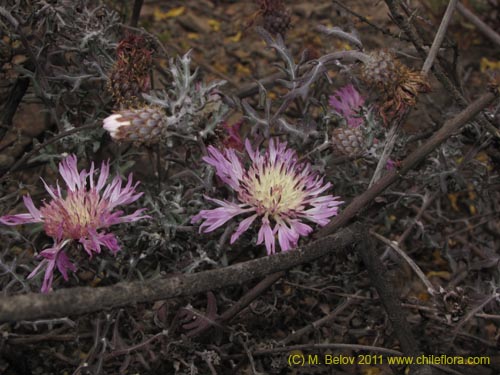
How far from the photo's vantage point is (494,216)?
251 centimetres

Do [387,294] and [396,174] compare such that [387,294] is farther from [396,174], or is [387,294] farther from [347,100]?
[347,100]

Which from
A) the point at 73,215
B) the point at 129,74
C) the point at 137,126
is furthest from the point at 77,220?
the point at 129,74

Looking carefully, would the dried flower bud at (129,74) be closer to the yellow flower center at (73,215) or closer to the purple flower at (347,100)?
the yellow flower center at (73,215)

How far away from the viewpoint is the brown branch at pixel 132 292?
3.73ft

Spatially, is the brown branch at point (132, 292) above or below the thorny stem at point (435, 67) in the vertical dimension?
below

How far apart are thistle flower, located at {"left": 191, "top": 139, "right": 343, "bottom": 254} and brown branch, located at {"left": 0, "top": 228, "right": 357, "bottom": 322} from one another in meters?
0.14

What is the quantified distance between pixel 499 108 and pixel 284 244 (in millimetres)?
1050

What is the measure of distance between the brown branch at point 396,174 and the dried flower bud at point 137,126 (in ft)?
1.69

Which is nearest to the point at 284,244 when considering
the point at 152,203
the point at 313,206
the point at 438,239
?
the point at 313,206

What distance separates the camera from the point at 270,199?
5.70 ft

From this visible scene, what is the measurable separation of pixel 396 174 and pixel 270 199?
0.34m

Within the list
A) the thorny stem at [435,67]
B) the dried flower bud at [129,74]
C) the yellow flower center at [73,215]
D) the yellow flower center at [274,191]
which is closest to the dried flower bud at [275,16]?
the thorny stem at [435,67]

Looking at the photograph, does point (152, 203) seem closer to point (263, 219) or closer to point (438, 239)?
point (263, 219)

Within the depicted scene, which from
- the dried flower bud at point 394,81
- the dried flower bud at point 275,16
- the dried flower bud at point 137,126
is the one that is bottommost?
the dried flower bud at point 137,126
